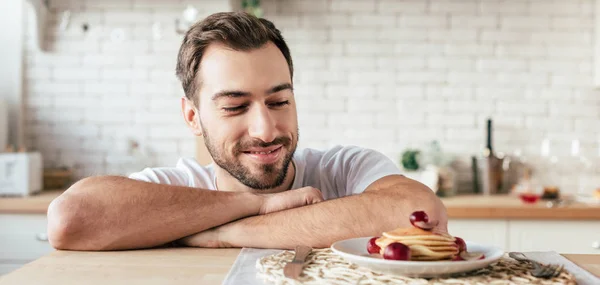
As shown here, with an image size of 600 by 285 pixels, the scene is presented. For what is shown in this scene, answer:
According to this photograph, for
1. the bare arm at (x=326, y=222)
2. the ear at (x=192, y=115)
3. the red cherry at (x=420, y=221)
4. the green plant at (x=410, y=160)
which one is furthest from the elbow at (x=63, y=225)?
the green plant at (x=410, y=160)

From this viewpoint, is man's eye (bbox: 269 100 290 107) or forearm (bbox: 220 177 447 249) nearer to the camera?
forearm (bbox: 220 177 447 249)

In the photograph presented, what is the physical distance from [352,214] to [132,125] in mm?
2690

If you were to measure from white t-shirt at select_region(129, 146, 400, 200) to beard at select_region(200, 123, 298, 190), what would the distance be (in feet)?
0.69

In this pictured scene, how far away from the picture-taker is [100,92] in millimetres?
4012

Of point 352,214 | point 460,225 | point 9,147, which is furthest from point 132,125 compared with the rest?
point 352,214

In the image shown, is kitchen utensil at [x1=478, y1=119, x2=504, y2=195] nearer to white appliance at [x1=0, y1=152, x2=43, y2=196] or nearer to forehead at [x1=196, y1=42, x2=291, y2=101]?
forehead at [x1=196, y1=42, x2=291, y2=101]

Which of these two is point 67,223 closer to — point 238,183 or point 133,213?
point 133,213

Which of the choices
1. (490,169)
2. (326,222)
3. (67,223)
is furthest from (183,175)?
(490,169)

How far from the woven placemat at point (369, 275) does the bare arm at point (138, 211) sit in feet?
1.17

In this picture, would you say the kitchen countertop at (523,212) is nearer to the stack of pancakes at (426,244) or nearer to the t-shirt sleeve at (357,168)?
the t-shirt sleeve at (357,168)

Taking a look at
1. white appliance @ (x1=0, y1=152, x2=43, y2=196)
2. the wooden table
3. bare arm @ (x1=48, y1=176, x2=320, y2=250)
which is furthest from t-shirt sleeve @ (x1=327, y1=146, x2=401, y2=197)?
white appliance @ (x1=0, y1=152, x2=43, y2=196)

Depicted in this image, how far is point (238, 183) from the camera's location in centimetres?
190

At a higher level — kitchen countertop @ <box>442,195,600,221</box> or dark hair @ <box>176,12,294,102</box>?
dark hair @ <box>176,12,294,102</box>

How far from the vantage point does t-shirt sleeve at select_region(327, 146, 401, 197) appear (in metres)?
1.96
